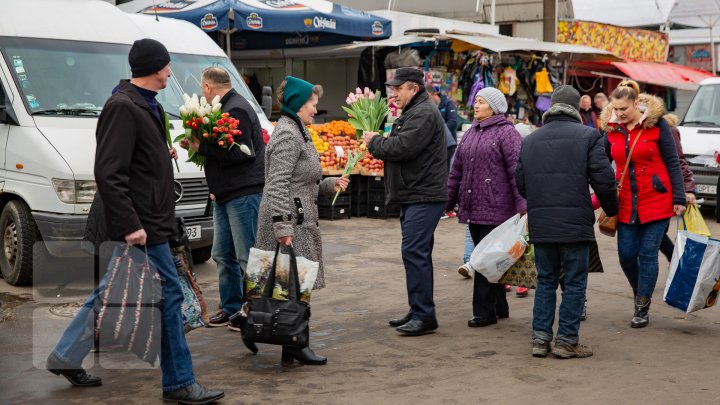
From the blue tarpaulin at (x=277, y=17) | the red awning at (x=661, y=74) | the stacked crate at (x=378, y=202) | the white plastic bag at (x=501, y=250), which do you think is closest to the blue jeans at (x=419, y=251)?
the white plastic bag at (x=501, y=250)

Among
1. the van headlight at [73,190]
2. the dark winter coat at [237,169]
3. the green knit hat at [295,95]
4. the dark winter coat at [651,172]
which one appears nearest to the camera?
the green knit hat at [295,95]

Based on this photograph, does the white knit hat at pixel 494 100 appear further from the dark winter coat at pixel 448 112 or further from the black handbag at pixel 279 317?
the dark winter coat at pixel 448 112

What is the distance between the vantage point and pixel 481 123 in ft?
24.7

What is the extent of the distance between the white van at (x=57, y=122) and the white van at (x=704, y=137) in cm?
863

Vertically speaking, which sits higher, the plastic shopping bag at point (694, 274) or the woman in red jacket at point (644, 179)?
the woman in red jacket at point (644, 179)

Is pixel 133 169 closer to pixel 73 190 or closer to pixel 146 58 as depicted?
pixel 146 58

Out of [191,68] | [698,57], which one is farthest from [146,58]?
[698,57]

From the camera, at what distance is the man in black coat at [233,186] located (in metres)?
6.85

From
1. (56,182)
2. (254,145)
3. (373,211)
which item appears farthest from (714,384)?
(373,211)

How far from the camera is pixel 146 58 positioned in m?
5.02

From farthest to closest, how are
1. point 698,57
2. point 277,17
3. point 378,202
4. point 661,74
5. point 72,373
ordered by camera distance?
point 698,57 → point 661,74 → point 277,17 → point 378,202 → point 72,373

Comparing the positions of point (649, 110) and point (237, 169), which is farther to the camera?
point (649, 110)

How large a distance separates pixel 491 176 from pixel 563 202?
3.71ft

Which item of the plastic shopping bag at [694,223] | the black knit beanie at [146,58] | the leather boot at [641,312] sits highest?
the black knit beanie at [146,58]
